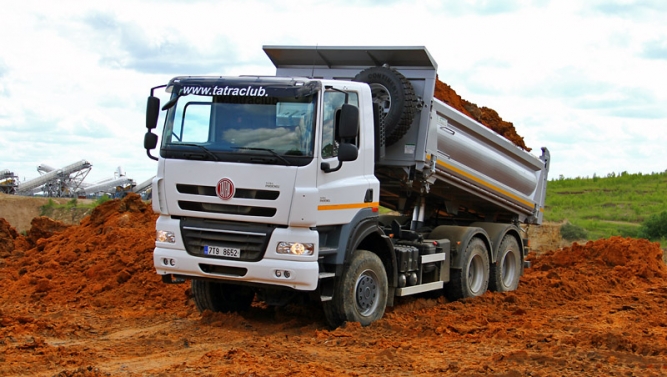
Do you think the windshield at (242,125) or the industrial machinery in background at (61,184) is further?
the industrial machinery in background at (61,184)

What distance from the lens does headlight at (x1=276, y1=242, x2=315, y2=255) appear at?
895 centimetres

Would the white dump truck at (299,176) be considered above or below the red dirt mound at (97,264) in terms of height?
above

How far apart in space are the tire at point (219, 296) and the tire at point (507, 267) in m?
4.72

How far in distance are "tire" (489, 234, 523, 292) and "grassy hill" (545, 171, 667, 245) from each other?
537 inches

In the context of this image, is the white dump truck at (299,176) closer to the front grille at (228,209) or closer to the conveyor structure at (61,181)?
the front grille at (228,209)

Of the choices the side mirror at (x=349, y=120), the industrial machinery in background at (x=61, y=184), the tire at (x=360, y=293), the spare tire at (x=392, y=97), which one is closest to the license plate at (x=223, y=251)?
the tire at (x=360, y=293)

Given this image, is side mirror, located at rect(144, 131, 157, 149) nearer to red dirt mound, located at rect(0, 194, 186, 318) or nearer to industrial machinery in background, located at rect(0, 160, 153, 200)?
red dirt mound, located at rect(0, 194, 186, 318)

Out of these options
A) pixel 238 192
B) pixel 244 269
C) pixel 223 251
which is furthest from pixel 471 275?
pixel 238 192

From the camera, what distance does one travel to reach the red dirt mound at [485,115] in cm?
1268

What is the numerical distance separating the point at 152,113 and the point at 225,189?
1.40 m

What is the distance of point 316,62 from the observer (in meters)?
12.0

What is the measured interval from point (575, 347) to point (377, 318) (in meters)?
2.66

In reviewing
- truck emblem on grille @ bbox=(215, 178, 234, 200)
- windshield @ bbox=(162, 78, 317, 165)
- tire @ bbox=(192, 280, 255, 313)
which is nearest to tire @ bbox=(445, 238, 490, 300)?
tire @ bbox=(192, 280, 255, 313)

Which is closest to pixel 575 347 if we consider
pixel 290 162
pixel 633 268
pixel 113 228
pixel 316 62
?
pixel 290 162
